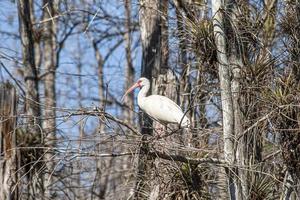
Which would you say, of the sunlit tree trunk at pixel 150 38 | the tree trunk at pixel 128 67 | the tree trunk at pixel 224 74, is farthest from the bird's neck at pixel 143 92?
the tree trunk at pixel 128 67

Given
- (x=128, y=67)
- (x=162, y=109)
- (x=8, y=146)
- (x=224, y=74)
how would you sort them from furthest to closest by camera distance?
(x=128, y=67) → (x=162, y=109) → (x=224, y=74) → (x=8, y=146)

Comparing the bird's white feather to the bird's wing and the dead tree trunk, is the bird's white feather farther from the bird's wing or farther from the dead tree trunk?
the dead tree trunk

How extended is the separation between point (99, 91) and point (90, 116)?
14338mm

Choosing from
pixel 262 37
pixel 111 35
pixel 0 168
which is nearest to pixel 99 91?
pixel 111 35

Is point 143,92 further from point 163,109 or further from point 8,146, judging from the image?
point 8,146

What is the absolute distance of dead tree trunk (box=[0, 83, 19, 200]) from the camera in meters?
11.1

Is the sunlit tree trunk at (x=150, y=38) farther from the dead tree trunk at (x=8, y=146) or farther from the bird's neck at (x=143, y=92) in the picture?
the dead tree trunk at (x=8, y=146)

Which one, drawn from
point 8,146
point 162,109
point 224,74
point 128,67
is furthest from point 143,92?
point 128,67

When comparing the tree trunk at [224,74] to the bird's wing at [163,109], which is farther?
the bird's wing at [163,109]

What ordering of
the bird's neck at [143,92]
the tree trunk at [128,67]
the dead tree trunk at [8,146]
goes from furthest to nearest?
the tree trunk at [128,67], the bird's neck at [143,92], the dead tree trunk at [8,146]

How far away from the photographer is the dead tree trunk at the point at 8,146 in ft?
36.5

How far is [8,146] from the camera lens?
37.4 ft

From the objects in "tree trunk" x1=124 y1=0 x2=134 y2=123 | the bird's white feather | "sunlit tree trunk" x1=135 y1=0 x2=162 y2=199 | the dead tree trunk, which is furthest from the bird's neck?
"tree trunk" x1=124 y1=0 x2=134 y2=123

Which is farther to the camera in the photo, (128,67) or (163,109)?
(128,67)
